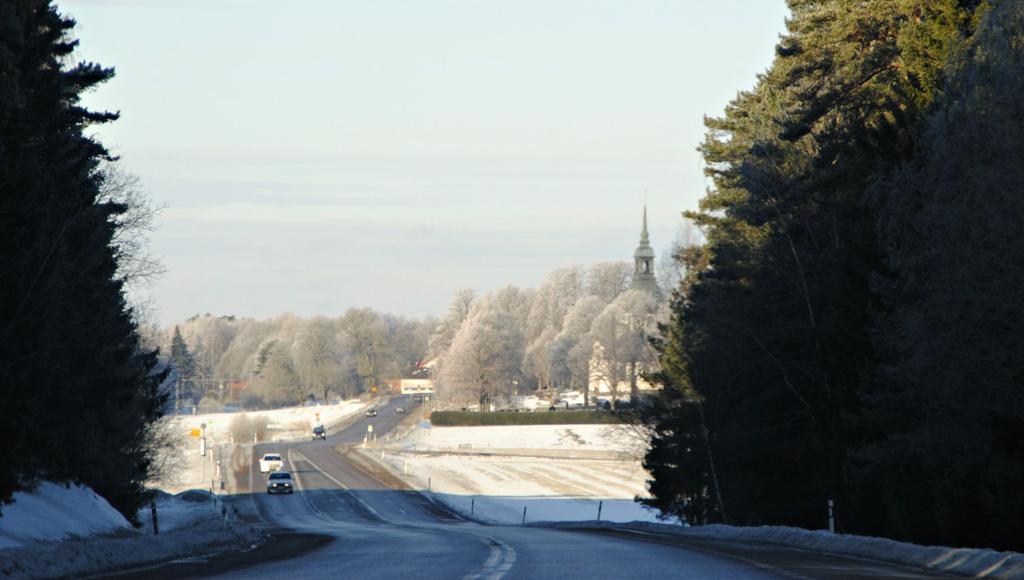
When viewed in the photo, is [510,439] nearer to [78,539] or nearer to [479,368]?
[479,368]

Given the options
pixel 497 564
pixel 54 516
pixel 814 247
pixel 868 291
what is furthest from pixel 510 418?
pixel 497 564

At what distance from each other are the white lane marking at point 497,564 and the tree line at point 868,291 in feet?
29.5

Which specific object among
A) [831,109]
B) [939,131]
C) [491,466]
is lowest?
[491,466]

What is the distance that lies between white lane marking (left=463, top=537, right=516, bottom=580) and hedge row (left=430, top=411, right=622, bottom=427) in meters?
105

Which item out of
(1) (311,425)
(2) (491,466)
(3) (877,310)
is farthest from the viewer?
(1) (311,425)

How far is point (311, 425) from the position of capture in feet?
575

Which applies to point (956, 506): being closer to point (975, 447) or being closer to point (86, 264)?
point (975, 447)

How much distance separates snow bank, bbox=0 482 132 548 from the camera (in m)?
27.3

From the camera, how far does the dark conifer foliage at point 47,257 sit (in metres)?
23.5

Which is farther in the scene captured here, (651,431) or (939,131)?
(651,431)

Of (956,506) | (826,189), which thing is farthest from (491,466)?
(956,506)

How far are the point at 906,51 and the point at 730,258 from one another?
13666 millimetres

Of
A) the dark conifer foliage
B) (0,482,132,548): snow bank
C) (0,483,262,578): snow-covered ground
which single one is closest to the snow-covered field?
(0,482,132,548): snow bank

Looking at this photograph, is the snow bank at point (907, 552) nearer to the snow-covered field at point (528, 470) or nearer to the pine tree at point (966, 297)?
the pine tree at point (966, 297)
